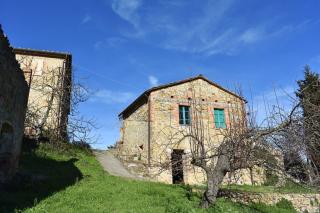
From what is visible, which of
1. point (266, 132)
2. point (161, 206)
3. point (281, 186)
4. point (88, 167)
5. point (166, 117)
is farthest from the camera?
point (166, 117)

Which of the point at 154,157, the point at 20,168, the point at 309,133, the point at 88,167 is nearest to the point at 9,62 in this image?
the point at 20,168

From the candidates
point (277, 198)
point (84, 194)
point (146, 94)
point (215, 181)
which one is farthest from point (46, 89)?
point (277, 198)

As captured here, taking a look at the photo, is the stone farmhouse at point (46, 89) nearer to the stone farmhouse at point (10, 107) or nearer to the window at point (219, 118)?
the stone farmhouse at point (10, 107)

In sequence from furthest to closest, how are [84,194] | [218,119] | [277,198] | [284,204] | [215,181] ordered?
1. [218,119]
2. [277,198]
3. [284,204]
4. [215,181]
5. [84,194]

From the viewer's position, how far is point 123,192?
11.8m

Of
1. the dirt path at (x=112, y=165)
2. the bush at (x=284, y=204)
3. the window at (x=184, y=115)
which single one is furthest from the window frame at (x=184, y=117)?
the bush at (x=284, y=204)

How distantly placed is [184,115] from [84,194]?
407 inches

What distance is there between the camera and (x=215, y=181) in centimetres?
1169

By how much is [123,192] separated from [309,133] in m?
6.49

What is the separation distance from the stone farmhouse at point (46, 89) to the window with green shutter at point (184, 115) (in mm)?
6888

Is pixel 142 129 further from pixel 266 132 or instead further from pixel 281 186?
pixel 266 132

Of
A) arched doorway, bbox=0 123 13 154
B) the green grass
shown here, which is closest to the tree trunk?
the green grass

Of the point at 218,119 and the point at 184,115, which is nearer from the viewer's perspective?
the point at 184,115

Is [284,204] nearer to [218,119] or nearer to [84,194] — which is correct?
[218,119]
